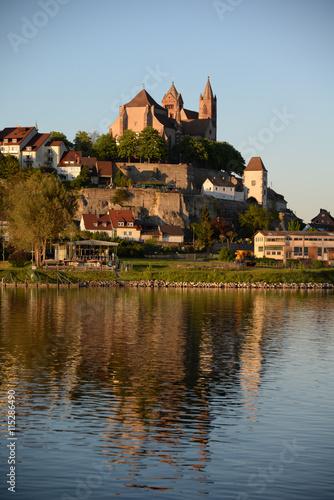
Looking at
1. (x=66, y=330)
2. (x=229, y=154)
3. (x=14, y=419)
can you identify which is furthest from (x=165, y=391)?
(x=229, y=154)

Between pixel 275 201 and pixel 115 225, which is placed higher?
pixel 275 201

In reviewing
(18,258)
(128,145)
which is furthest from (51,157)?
(18,258)

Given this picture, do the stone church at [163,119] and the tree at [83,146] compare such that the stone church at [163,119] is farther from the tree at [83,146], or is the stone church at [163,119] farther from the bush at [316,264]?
the bush at [316,264]

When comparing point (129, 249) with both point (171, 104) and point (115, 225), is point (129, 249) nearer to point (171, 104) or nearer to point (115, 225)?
point (115, 225)

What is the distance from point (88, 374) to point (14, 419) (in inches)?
281

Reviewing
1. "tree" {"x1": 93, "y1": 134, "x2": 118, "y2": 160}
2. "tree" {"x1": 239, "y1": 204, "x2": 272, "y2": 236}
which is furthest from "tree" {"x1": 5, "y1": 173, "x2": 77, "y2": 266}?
"tree" {"x1": 239, "y1": 204, "x2": 272, "y2": 236}

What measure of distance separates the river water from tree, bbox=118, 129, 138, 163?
86222 mm

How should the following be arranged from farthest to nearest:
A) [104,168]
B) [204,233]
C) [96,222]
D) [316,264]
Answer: [104,168] < [204,233] < [96,222] < [316,264]

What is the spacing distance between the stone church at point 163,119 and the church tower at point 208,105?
30.4ft

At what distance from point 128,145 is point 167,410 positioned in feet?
361

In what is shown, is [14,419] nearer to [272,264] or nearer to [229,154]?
[272,264]

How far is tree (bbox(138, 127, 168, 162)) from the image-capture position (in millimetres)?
126125

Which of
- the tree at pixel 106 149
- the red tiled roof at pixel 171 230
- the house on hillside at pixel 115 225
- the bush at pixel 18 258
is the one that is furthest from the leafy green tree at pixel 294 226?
the bush at pixel 18 258

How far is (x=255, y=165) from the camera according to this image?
145875 mm
